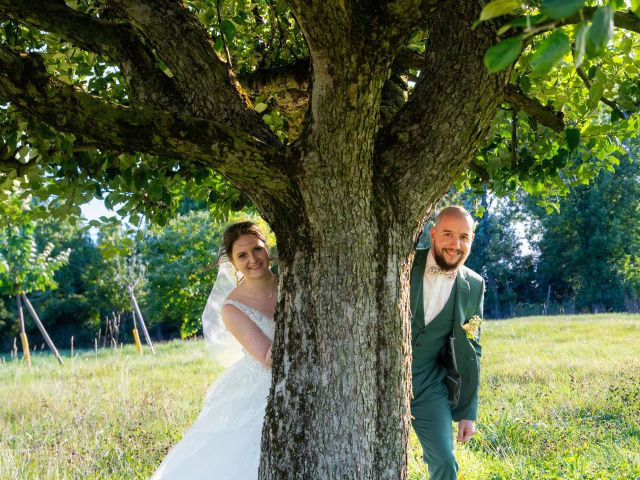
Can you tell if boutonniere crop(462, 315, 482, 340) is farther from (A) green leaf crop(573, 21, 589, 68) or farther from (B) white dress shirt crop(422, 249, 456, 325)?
(A) green leaf crop(573, 21, 589, 68)

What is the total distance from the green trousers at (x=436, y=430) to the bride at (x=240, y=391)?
1044 millimetres

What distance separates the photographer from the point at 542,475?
16.5 feet

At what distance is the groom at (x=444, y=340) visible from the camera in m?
4.10

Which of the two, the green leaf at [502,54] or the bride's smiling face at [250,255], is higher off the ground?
the green leaf at [502,54]

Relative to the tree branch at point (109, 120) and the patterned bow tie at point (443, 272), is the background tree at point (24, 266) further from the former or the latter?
the tree branch at point (109, 120)

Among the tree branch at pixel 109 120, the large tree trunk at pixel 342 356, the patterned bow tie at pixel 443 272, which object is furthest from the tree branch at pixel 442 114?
the patterned bow tie at pixel 443 272

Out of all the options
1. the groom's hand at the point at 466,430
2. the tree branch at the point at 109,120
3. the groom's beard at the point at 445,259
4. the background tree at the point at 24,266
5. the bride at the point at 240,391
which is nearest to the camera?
the tree branch at the point at 109,120

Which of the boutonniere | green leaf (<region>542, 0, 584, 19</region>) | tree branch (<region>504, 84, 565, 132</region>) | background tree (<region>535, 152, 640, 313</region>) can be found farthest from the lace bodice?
background tree (<region>535, 152, 640, 313</region>)

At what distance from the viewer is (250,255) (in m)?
4.06

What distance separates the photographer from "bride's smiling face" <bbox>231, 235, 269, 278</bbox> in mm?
4031

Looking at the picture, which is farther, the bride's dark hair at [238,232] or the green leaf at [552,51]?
the bride's dark hair at [238,232]

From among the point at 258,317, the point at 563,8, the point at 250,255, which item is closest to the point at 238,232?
the point at 250,255

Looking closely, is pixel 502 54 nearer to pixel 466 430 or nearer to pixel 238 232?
pixel 238 232

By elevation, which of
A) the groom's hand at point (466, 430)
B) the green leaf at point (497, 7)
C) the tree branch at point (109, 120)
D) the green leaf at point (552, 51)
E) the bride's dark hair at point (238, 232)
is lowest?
the groom's hand at point (466, 430)
